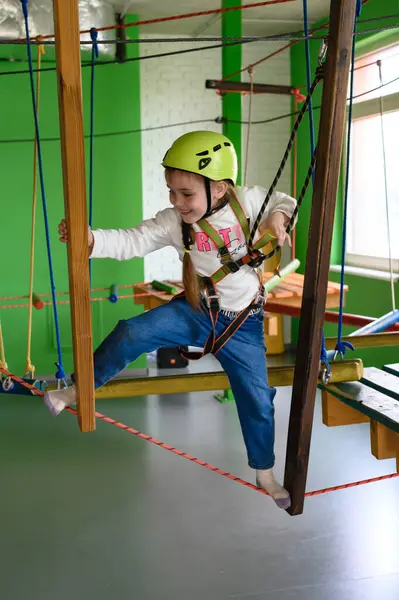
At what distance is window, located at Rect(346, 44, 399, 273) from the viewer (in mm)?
5254

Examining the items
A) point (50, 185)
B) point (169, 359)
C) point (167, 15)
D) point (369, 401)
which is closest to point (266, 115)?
point (167, 15)

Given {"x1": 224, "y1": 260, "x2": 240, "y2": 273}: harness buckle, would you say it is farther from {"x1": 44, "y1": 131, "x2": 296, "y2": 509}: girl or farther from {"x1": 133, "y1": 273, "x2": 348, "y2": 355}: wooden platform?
{"x1": 133, "y1": 273, "x2": 348, "y2": 355}: wooden platform

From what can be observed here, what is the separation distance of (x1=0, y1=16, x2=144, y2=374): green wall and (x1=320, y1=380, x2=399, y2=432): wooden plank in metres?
3.57

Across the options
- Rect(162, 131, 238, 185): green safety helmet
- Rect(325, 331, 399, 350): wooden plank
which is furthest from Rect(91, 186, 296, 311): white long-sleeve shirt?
Rect(325, 331, 399, 350): wooden plank

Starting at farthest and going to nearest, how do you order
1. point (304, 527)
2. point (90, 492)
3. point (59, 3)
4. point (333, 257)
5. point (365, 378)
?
1. point (333, 257)
2. point (90, 492)
3. point (304, 527)
4. point (365, 378)
5. point (59, 3)

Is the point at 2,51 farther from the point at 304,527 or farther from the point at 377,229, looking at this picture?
the point at 304,527

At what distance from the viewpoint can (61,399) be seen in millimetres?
1809

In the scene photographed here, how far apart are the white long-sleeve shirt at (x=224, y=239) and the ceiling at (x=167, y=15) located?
3020 millimetres

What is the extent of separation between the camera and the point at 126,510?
3.48m

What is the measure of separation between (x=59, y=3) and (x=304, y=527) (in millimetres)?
2686

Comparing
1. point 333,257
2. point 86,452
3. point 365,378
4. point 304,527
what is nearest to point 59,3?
point 365,378

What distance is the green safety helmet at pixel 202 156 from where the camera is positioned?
1838 millimetres

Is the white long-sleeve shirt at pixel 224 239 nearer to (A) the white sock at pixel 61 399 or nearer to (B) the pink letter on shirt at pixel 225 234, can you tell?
(B) the pink letter on shirt at pixel 225 234

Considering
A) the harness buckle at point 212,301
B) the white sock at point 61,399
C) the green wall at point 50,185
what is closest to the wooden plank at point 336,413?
the harness buckle at point 212,301
